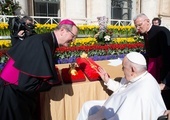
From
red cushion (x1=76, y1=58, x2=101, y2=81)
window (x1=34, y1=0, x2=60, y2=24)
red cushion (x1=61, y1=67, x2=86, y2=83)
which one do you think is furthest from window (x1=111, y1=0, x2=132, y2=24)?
red cushion (x1=61, y1=67, x2=86, y2=83)

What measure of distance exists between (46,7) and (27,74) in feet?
37.5

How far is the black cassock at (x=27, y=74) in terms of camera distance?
2.00 m

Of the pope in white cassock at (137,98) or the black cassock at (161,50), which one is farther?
the black cassock at (161,50)

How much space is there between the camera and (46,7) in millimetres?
12828

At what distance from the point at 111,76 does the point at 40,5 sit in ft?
34.0

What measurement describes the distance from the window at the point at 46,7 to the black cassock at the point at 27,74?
10993 mm

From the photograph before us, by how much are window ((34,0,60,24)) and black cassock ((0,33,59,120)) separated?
11.0 meters

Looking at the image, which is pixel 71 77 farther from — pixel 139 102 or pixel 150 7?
pixel 150 7

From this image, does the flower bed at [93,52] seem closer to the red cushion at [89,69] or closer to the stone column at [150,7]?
the red cushion at [89,69]

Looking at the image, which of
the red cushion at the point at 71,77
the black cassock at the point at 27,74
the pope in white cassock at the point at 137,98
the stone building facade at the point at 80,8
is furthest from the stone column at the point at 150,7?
the black cassock at the point at 27,74

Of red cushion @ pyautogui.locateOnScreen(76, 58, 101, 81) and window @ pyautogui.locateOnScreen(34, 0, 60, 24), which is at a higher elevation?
window @ pyautogui.locateOnScreen(34, 0, 60, 24)

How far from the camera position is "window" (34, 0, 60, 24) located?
1257 centimetres

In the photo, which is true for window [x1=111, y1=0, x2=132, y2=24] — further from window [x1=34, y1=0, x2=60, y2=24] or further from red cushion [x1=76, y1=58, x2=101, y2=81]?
red cushion [x1=76, y1=58, x2=101, y2=81]

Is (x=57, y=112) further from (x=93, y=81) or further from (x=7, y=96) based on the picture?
(x=7, y=96)
